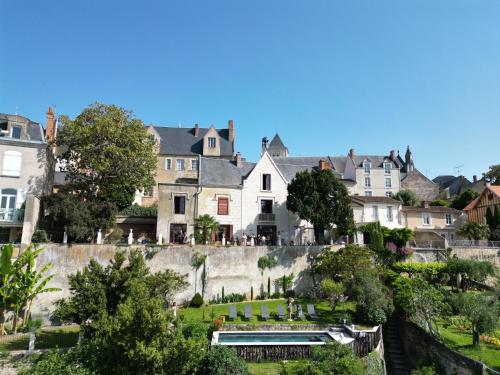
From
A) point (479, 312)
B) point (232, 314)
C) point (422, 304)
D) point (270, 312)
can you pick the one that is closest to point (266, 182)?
point (270, 312)

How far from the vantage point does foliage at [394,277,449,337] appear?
69.6 ft

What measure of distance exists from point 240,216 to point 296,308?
11.6 meters

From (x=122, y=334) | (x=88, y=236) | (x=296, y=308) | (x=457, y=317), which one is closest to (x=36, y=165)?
(x=88, y=236)

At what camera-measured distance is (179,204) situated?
107ft

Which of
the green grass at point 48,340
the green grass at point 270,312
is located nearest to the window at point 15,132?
the green grass at point 48,340

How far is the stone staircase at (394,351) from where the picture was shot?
2092 centimetres

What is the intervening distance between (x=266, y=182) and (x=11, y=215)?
21971 millimetres

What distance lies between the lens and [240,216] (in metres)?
33.9

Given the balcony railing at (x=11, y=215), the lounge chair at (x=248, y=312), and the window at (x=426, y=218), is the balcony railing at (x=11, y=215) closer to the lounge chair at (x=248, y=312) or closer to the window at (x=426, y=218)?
the lounge chair at (x=248, y=312)

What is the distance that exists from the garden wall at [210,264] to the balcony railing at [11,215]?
5.07m

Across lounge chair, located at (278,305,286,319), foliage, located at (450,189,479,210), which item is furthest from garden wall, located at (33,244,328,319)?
foliage, located at (450,189,479,210)

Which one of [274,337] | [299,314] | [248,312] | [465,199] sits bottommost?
[274,337]

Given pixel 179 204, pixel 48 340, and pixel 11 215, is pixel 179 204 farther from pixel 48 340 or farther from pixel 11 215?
pixel 48 340

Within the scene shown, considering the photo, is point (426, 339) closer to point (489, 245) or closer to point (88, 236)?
point (489, 245)
